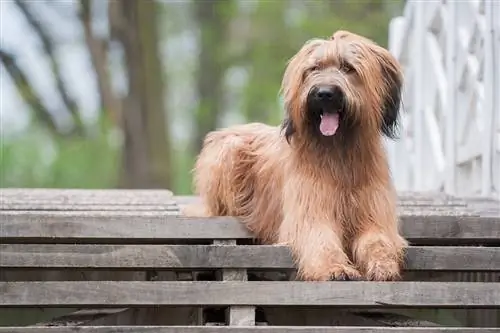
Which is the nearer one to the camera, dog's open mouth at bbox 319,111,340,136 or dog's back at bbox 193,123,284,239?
dog's open mouth at bbox 319,111,340,136

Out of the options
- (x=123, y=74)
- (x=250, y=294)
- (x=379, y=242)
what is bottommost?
(x=250, y=294)

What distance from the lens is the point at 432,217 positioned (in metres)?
5.00

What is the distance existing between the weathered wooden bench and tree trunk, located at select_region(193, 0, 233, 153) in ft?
46.1

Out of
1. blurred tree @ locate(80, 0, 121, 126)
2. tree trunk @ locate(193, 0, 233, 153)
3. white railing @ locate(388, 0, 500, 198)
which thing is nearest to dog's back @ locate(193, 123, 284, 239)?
white railing @ locate(388, 0, 500, 198)

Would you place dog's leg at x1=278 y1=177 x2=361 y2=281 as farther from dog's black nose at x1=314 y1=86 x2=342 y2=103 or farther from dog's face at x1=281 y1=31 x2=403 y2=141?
dog's black nose at x1=314 y1=86 x2=342 y2=103

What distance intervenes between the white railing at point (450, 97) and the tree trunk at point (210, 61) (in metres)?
9.34

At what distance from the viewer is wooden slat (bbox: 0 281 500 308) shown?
4219mm

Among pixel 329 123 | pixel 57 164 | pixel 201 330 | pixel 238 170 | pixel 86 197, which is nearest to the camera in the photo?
pixel 201 330

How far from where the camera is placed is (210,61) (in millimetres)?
19750

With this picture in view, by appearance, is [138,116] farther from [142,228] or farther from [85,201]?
[142,228]

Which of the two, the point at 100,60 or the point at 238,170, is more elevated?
the point at 100,60

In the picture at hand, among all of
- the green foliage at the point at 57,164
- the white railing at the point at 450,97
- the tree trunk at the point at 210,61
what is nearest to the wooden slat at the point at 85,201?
the white railing at the point at 450,97

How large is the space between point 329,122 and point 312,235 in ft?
1.75

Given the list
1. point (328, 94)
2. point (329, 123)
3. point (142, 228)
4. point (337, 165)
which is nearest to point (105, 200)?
point (142, 228)
